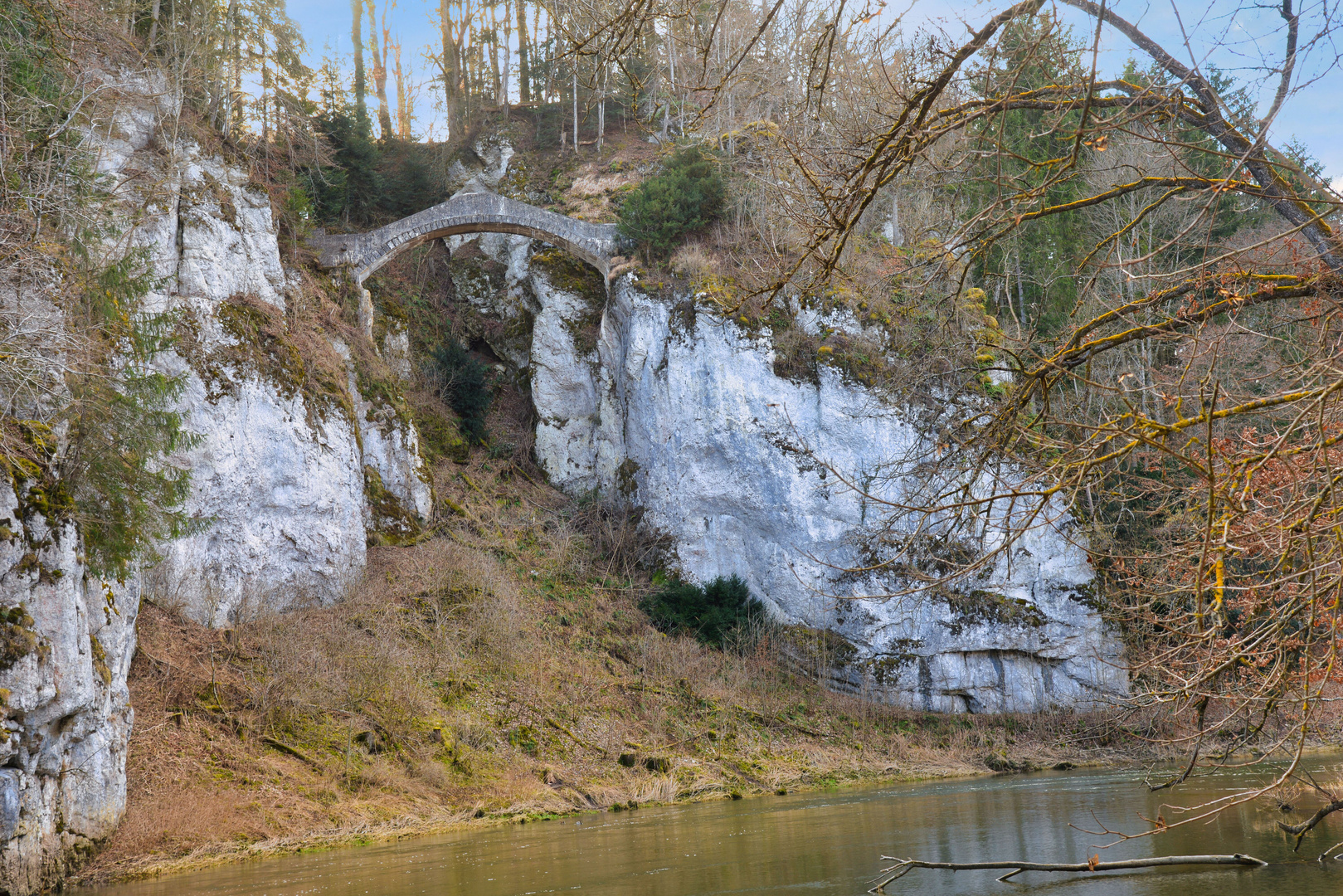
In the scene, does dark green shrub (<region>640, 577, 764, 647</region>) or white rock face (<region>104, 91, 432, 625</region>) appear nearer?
white rock face (<region>104, 91, 432, 625</region>)

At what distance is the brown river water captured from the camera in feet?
21.0

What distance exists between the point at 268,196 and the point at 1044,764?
20367mm

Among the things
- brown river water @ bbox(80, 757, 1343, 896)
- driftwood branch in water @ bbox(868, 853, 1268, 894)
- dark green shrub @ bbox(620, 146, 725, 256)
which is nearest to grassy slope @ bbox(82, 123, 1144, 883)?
brown river water @ bbox(80, 757, 1343, 896)

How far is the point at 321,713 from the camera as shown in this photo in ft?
43.5

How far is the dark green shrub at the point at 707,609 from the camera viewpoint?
20250 mm

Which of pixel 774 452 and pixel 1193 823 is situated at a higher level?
pixel 774 452

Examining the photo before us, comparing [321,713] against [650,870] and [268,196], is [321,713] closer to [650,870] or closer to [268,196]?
[650,870]

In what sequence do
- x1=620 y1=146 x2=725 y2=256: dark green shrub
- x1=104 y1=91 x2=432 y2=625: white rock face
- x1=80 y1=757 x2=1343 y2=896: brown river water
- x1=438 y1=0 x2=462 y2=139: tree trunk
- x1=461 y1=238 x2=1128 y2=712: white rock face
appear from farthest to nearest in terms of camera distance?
x1=438 y1=0 x2=462 y2=139: tree trunk < x1=620 y1=146 x2=725 y2=256: dark green shrub < x1=461 y1=238 x2=1128 y2=712: white rock face < x1=104 y1=91 x2=432 y2=625: white rock face < x1=80 y1=757 x2=1343 y2=896: brown river water

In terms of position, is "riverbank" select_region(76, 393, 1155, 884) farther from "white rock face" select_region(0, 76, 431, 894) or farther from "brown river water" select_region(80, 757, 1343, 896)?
"brown river water" select_region(80, 757, 1343, 896)

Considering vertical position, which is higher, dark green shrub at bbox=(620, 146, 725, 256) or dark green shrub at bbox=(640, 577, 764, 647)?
dark green shrub at bbox=(620, 146, 725, 256)

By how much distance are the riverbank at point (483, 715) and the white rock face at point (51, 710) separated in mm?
630

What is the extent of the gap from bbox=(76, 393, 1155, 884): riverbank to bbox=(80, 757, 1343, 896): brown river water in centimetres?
122

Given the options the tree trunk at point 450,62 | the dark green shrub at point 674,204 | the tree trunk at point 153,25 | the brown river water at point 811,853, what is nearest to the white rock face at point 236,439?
the tree trunk at point 153,25

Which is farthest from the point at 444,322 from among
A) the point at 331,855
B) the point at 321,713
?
the point at 331,855
